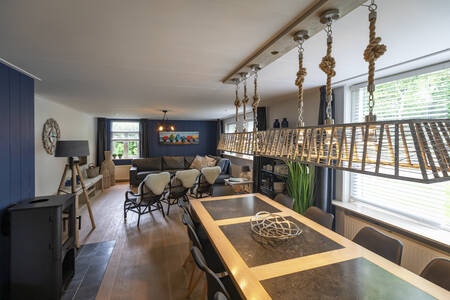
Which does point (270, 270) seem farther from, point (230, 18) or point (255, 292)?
point (230, 18)

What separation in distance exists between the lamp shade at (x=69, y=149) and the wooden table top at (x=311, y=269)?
267cm

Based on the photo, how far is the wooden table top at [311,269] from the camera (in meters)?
1.10

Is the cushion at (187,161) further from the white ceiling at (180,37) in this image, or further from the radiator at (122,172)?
the white ceiling at (180,37)

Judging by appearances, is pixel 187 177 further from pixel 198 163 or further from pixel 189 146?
pixel 189 146

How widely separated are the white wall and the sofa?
1.81 metres

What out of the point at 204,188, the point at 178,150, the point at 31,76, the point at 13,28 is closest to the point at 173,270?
the point at 204,188

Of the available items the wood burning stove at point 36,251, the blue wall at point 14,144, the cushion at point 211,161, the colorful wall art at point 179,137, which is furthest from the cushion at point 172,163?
the wood burning stove at point 36,251

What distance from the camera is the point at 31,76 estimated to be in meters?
2.38

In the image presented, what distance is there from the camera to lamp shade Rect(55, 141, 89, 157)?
311 centimetres

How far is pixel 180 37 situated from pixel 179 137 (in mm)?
6866

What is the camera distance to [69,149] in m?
3.16

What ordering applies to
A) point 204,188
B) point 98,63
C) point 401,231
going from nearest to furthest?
point 98,63
point 401,231
point 204,188

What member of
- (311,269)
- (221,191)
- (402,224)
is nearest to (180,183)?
(221,191)

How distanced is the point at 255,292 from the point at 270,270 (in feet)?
0.75
